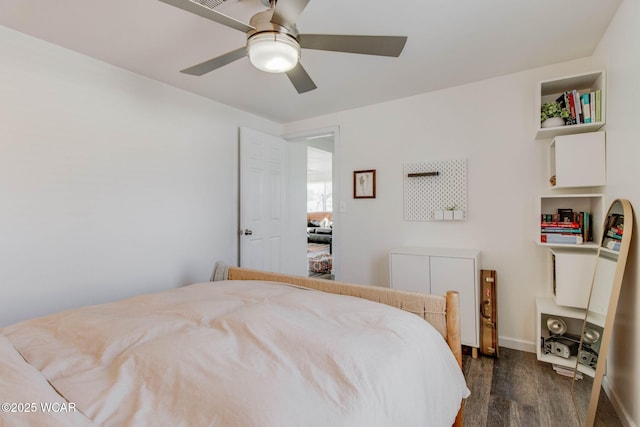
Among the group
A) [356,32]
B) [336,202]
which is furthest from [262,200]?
[356,32]

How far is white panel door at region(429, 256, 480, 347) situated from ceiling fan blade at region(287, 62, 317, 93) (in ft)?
5.50

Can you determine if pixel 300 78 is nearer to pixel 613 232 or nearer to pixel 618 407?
pixel 613 232

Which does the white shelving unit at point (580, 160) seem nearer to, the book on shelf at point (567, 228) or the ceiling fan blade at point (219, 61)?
the book on shelf at point (567, 228)

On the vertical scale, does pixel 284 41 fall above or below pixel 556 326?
above

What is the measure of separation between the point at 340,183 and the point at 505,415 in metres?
2.43

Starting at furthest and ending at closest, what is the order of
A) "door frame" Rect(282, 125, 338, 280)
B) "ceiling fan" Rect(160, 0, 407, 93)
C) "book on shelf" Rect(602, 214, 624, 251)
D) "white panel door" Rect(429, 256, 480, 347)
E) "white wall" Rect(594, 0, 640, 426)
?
"door frame" Rect(282, 125, 338, 280) → "white panel door" Rect(429, 256, 480, 347) → "book on shelf" Rect(602, 214, 624, 251) → "white wall" Rect(594, 0, 640, 426) → "ceiling fan" Rect(160, 0, 407, 93)

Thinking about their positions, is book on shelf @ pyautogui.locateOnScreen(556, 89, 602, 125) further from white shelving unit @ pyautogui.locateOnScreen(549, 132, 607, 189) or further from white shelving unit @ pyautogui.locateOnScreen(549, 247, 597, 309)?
white shelving unit @ pyautogui.locateOnScreen(549, 247, 597, 309)

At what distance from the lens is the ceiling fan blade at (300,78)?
1.73 m

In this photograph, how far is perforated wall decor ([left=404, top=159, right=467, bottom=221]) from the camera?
9.20 feet

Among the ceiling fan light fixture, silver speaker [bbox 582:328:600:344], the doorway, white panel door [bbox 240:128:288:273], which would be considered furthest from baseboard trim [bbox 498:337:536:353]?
the ceiling fan light fixture

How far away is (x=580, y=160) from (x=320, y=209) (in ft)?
26.2

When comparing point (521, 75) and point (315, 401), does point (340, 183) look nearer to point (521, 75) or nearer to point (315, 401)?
point (521, 75)

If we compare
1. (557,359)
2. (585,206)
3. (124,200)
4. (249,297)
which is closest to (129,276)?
(124,200)

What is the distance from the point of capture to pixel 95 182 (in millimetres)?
2320
